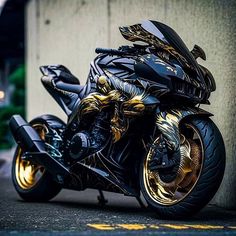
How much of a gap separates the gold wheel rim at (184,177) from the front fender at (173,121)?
0.09 meters

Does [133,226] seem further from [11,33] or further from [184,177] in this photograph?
[11,33]

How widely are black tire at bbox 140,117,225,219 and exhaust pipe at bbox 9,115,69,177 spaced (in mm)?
1513

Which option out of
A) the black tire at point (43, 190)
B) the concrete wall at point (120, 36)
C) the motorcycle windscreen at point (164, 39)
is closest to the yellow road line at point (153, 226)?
the motorcycle windscreen at point (164, 39)

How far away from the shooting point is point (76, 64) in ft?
38.2

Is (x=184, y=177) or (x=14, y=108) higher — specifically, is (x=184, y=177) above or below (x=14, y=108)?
below

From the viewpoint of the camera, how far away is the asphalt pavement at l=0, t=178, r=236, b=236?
17.3 ft

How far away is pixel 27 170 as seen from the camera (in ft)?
26.7

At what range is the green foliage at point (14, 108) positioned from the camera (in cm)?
2452

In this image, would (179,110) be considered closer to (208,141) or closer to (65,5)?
(208,141)

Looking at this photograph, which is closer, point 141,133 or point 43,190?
point 141,133

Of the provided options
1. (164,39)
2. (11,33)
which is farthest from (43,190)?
(11,33)

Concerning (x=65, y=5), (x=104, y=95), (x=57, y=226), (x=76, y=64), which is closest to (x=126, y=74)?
(x=104, y=95)

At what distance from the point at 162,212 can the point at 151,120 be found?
2.76 ft

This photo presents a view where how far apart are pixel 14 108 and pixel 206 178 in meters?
19.8
